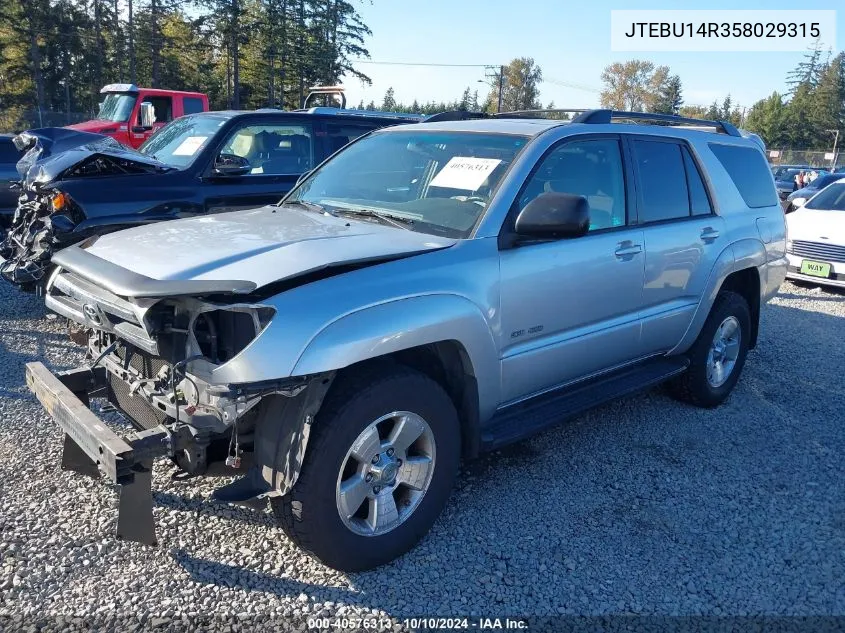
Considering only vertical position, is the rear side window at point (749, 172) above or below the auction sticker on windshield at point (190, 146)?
below

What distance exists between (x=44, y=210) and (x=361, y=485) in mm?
4504

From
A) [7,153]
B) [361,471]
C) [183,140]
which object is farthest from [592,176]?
[7,153]

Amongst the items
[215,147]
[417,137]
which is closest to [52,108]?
[215,147]

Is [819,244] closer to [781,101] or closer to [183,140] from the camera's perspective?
[183,140]

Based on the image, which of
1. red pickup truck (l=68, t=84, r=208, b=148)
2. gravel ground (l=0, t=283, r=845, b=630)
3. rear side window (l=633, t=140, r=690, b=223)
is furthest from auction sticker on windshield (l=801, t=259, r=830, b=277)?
red pickup truck (l=68, t=84, r=208, b=148)

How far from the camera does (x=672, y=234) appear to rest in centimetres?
429

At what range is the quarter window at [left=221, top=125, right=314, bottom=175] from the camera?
7129 mm

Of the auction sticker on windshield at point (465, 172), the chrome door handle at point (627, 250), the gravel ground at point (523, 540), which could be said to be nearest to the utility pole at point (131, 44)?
the gravel ground at point (523, 540)

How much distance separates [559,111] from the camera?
441cm

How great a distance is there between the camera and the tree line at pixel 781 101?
78438mm

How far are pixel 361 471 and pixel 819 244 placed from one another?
8909 mm

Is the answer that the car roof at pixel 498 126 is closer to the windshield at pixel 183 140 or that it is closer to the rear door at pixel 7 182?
the windshield at pixel 183 140

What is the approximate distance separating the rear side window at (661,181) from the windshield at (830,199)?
7.04 metres

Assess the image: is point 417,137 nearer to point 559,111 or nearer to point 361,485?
point 559,111
